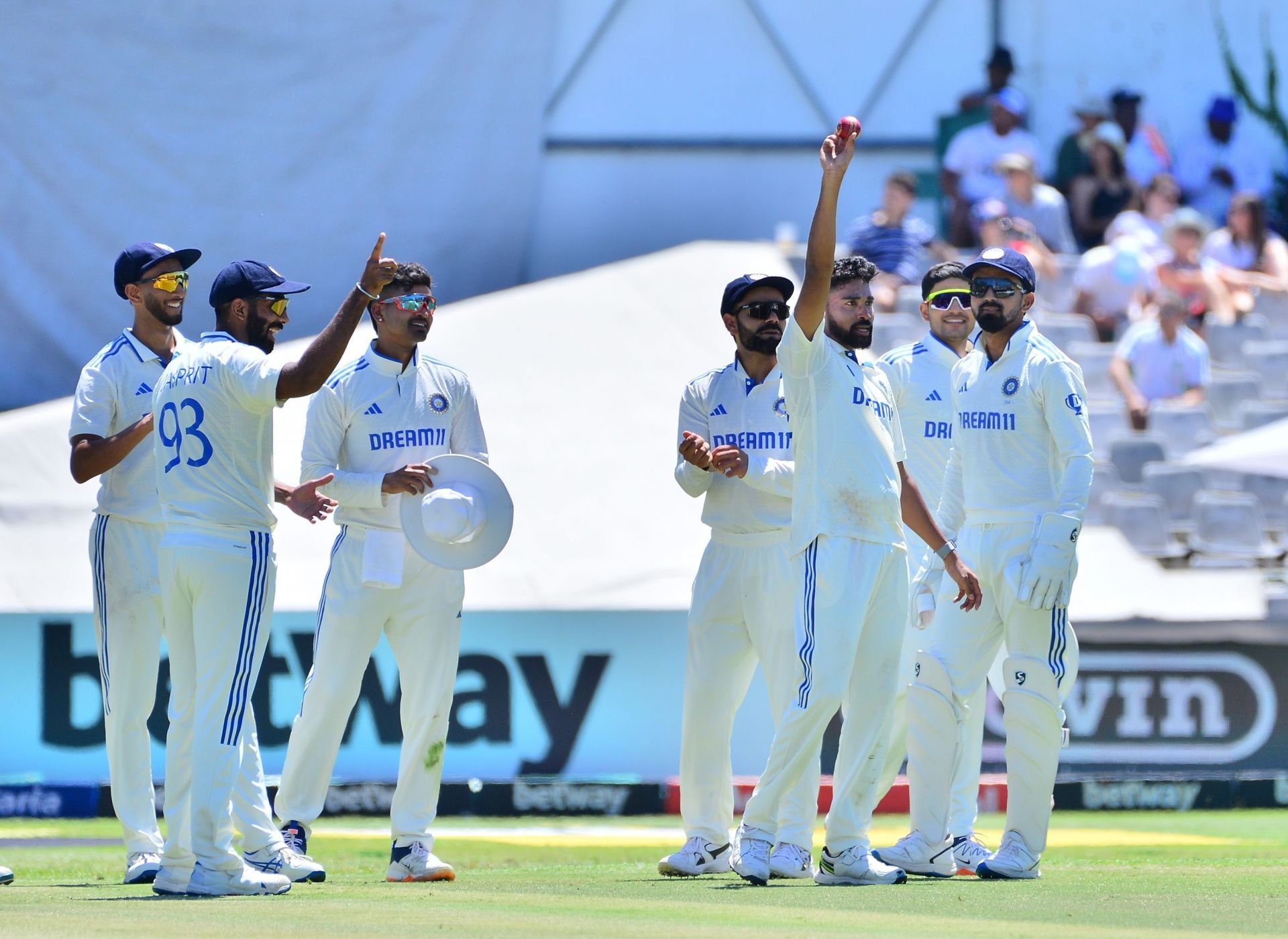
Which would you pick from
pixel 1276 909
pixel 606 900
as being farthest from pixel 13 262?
pixel 1276 909

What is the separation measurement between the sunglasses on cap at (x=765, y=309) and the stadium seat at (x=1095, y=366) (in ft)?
23.4

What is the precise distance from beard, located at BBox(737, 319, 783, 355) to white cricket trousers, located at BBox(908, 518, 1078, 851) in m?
0.93

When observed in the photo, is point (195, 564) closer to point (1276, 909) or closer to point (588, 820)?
point (1276, 909)

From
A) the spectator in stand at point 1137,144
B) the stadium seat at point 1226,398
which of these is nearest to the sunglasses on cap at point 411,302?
the stadium seat at point 1226,398

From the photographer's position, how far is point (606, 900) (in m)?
5.71

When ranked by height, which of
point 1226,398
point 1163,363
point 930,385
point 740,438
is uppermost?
point 1163,363

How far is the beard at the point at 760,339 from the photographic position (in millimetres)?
6766

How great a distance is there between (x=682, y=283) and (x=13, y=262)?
16.5 ft

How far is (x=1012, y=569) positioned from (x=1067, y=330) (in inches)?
305

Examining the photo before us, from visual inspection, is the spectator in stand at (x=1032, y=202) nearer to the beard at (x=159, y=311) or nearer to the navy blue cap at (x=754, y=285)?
the navy blue cap at (x=754, y=285)

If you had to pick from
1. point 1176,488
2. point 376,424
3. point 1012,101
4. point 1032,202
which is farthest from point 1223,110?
point 376,424

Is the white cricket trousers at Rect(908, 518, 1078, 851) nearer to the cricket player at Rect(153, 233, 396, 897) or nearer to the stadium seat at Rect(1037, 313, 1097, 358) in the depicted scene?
the cricket player at Rect(153, 233, 396, 897)

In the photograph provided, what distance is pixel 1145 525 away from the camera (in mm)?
12234

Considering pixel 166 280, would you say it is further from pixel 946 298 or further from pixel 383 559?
pixel 946 298
